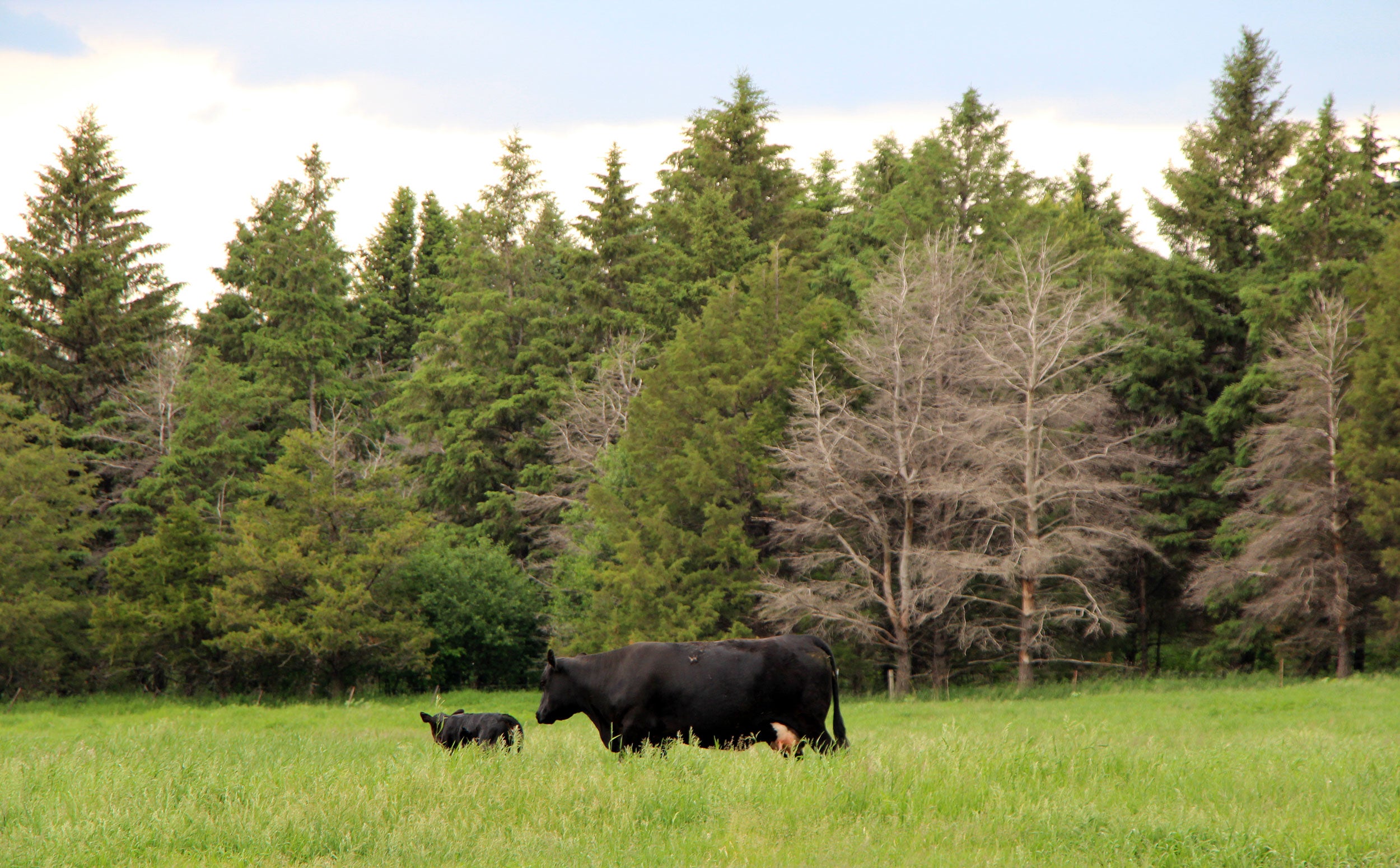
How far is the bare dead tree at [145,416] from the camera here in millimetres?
42531

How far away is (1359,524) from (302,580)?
31.2m

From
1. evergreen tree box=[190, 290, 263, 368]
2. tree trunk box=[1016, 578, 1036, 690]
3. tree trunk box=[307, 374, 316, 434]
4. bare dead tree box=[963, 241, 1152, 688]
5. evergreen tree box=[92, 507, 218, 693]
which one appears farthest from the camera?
evergreen tree box=[190, 290, 263, 368]

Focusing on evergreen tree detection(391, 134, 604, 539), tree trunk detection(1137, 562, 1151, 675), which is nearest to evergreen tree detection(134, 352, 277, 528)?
evergreen tree detection(391, 134, 604, 539)

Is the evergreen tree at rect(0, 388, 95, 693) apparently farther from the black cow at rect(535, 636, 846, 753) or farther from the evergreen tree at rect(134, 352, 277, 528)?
the black cow at rect(535, 636, 846, 753)

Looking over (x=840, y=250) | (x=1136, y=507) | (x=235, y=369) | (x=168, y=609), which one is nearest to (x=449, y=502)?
(x=235, y=369)

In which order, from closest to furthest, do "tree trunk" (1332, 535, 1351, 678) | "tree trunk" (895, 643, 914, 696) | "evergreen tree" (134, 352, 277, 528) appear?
"tree trunk" (1332, 535, 1351, 678) → "tree trunk" (895, 643, 914, 696) → "evergreen tree" (134, 352, 277, 528)

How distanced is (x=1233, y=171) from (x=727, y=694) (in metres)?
33.7

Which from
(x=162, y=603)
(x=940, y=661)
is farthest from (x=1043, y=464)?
(x=162, y=603)

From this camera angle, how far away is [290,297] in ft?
160

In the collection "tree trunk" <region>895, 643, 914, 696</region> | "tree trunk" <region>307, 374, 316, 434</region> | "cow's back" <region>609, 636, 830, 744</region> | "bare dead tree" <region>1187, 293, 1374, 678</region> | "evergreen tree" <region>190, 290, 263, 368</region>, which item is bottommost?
"tree trunk" <region>895, 643, 914, 696</region>

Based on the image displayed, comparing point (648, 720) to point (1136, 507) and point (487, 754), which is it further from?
point (1136, 507)

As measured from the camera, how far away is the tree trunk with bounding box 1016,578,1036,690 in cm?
3072

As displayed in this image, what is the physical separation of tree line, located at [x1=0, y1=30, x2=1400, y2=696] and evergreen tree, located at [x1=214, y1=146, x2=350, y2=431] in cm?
20

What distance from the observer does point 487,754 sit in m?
10.1
